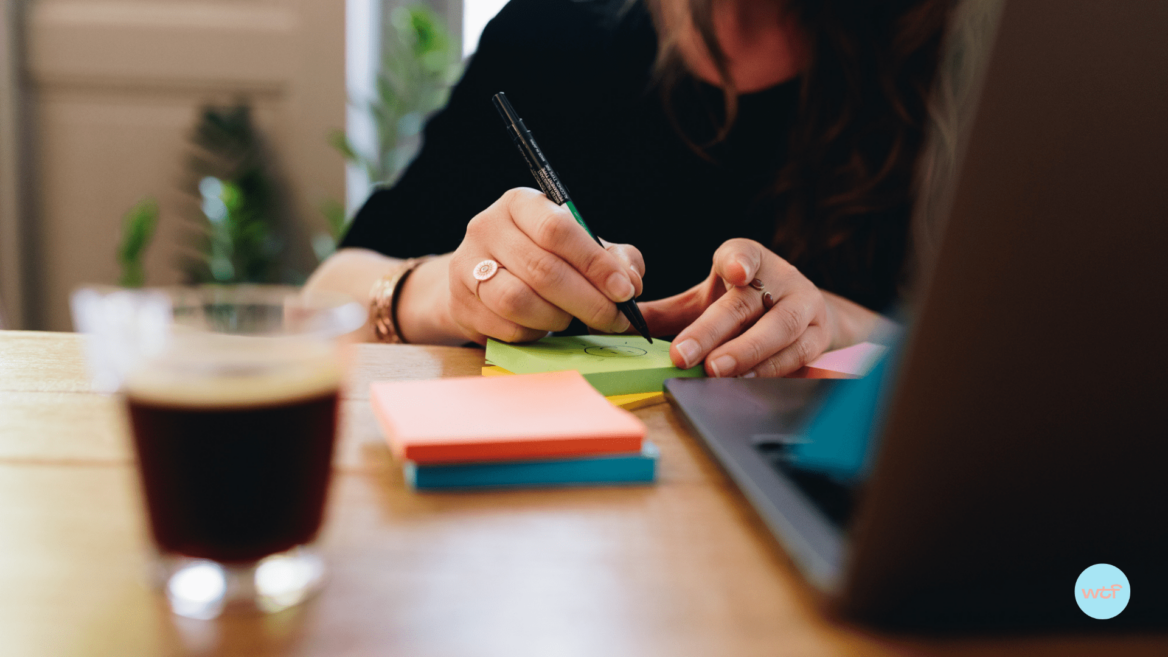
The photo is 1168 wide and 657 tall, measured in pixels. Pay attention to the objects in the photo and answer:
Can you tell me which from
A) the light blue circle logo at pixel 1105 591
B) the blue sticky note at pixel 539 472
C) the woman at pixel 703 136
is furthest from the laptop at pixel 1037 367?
the woman at pixel 703 136

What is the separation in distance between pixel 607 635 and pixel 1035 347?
0.52 ft

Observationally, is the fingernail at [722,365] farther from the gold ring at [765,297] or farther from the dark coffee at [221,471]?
the dark coffee at [221,471]

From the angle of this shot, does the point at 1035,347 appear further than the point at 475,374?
No

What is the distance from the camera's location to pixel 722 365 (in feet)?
1.92

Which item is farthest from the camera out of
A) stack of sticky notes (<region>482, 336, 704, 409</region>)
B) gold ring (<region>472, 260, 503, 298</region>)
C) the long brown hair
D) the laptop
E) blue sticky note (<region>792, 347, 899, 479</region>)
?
the long brown hair

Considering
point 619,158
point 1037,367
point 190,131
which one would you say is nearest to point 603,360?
point 1037,367

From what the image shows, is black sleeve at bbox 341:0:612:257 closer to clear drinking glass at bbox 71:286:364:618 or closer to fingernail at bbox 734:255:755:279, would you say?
fingernail at bbox 734:255:755:279

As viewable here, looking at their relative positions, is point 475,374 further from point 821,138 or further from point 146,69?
point 146,69

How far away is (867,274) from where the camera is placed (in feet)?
3.61

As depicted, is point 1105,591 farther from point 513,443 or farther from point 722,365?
point 722,365

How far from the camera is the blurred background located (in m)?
1.92

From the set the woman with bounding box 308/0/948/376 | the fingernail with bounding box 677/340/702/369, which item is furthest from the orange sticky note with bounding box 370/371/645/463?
the woman with bounding box 308/0/948/376

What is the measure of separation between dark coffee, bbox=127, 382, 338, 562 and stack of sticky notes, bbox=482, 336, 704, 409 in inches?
10.9

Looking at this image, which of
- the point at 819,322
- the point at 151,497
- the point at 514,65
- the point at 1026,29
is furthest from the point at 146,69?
the point at 1026,29
